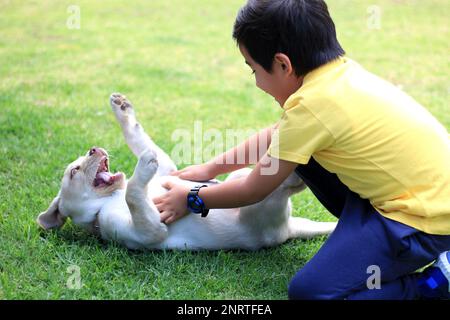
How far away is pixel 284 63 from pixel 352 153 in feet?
1.27

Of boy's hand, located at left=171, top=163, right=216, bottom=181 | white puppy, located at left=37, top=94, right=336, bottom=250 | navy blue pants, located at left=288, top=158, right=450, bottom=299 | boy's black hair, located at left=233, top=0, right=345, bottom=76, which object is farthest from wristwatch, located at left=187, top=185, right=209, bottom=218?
boy's black hair, located at left=233, top=0, right=345, bottom=76

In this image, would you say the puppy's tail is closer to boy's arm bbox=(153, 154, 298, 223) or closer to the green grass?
the green grass

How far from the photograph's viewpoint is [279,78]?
85.3 inches

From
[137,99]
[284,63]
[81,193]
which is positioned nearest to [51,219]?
[81,193]

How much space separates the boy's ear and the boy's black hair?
0.04ft

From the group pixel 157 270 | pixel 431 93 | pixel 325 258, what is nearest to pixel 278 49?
pixel 325 258

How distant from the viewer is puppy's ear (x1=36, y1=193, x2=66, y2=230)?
2.60 metres

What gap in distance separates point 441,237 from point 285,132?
26.8 inches

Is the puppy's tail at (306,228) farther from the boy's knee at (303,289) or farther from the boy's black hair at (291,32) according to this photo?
the boy's black hair at (291,32)

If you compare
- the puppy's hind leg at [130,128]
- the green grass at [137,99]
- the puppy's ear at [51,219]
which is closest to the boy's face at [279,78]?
the green grass at [137,99]

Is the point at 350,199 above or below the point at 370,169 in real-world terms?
below

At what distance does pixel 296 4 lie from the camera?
206 cm

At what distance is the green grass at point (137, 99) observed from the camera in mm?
2349
